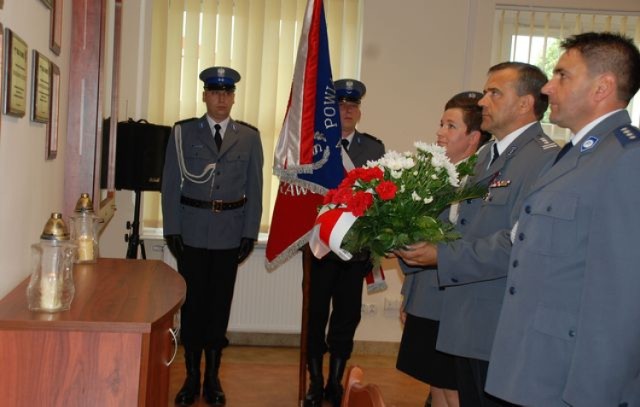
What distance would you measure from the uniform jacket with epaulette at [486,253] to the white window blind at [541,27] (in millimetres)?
3107

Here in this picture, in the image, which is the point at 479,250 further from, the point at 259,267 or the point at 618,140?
the point at 259,267

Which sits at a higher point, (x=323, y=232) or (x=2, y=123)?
(x=2, y=123)

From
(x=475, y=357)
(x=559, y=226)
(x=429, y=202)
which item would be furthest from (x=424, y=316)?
(x=559, y=226)

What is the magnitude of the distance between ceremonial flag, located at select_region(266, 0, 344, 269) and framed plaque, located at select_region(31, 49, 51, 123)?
5.11 ft

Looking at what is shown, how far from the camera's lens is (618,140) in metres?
1.73

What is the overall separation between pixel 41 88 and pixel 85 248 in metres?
0.64

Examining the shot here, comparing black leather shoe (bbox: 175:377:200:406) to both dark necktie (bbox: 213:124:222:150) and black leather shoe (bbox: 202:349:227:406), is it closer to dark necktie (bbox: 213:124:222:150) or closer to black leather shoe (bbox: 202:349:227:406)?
black leather shoe (bbox: 202:349:227:406)

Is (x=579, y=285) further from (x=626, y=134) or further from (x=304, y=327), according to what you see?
(x=304, y=327)

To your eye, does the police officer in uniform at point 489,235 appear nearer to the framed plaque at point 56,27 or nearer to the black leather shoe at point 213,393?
the framed plaque at point 56,27

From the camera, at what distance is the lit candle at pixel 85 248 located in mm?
2668

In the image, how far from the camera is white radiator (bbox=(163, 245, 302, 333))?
16.9ft

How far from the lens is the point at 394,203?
2.20 metres

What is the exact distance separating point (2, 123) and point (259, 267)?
331 centimetres

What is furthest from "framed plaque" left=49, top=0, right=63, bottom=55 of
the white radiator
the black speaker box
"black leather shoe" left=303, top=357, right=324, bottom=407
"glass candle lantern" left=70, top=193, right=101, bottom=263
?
the white radiator
